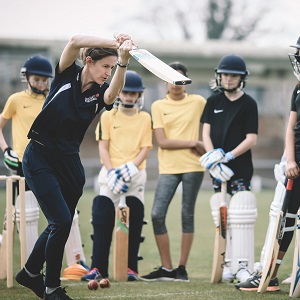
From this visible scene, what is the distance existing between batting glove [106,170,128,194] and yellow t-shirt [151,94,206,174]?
0.38 metres

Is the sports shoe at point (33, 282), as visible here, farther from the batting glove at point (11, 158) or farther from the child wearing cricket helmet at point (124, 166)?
the batting glove at point (11, 158)

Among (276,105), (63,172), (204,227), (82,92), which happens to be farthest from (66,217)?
(276,105)

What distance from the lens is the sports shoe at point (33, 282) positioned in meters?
4.35

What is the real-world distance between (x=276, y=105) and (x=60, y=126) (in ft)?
63.7

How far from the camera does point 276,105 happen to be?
2302cm

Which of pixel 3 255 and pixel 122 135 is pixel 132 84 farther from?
pixel 3 255

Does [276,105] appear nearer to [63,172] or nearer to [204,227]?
[204,227]

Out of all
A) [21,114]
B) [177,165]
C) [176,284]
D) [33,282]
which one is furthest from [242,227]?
[21,114]

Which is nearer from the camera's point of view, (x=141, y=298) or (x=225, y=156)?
(x=141, y=298)

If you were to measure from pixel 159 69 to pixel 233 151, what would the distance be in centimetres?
166

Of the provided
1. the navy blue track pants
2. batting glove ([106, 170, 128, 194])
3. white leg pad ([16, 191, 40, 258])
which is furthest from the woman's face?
white leg pad ([16, 191, 40, 258])

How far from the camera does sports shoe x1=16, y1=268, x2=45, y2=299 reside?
14.3 feet

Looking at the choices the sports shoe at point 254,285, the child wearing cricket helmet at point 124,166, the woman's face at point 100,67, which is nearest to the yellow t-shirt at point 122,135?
the child wearing cricket helmet at point 124,166

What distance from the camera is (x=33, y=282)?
4355 millimetres
